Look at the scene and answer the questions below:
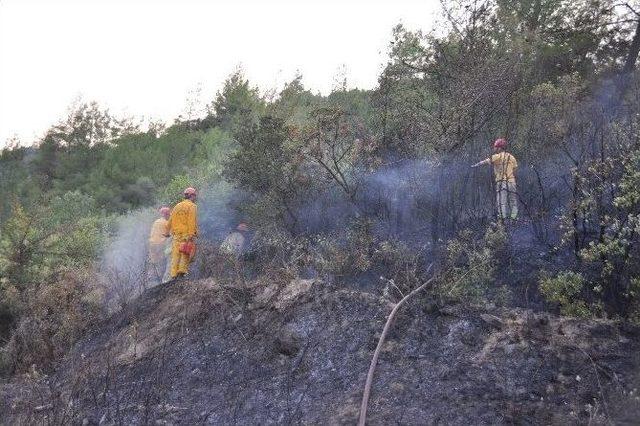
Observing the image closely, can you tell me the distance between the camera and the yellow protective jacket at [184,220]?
1120 centimetres

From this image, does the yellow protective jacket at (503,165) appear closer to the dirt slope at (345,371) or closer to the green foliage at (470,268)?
the green foliage at (470,268)

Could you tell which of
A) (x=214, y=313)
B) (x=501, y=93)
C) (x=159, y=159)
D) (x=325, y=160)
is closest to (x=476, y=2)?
(x=501, y=93)

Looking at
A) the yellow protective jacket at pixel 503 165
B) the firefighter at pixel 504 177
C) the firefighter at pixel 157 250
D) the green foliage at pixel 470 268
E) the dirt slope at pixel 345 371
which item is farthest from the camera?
the firefighter at pixel 157 250

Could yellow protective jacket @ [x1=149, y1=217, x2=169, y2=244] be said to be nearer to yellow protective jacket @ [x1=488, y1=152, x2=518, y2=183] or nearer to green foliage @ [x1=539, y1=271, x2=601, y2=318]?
yellow protective jacket @ [x1=488, y1=152, x2=518, y2=183]

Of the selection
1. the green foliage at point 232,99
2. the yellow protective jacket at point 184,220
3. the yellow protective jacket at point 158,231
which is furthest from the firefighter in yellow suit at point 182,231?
the green foliage at point 232,99

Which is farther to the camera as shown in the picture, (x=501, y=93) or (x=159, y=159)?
(x=159, y=159)

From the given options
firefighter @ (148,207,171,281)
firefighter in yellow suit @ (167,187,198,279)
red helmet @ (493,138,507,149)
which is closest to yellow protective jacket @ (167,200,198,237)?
firefighter in yellow suit @ (167,187,198,279)

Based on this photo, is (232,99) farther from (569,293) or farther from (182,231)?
(569,293)

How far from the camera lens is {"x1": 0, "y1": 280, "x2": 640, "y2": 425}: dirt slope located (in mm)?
6164

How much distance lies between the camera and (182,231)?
1118 cm

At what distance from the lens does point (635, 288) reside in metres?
7.48

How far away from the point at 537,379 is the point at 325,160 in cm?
673

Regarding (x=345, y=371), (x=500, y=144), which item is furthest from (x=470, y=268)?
(x=500, y=144)

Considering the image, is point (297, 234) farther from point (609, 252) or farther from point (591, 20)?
point (591, 20)
